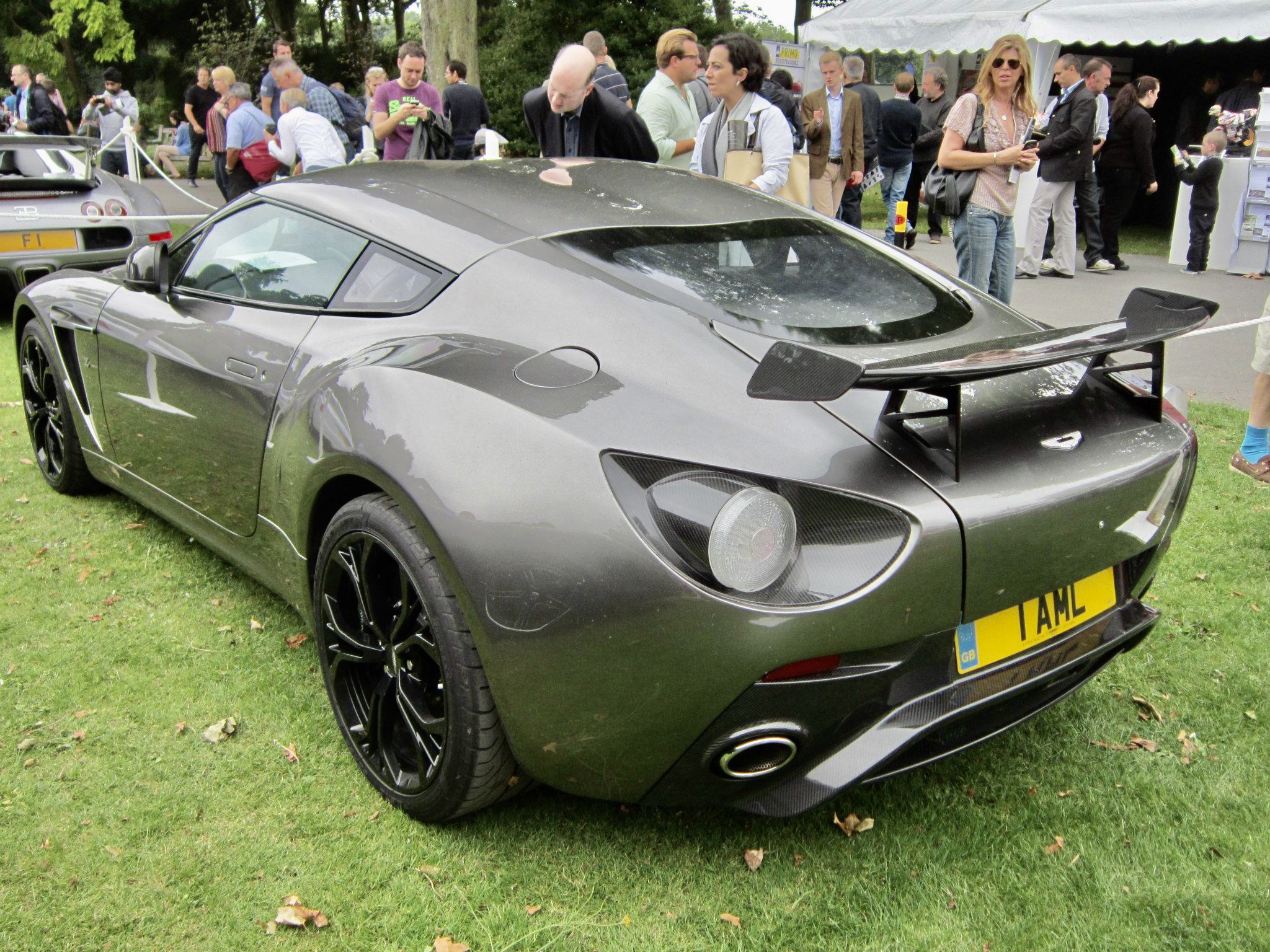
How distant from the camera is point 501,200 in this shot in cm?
278

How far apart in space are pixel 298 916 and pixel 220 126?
15.3m

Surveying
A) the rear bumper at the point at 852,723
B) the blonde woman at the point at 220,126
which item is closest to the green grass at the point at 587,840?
the rear bumper at the point at 852,723

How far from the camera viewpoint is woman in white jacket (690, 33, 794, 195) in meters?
5.52

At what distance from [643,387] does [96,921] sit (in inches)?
58.6

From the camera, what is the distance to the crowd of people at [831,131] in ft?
18.8

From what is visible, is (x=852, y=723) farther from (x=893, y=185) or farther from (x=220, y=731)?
(x=893, y=185)

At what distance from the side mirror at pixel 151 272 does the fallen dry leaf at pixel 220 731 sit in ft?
4.60

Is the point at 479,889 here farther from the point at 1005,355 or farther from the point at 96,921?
the point at 1005,355

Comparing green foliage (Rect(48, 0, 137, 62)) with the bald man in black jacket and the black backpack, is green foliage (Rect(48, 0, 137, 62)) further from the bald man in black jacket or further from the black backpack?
the bald man in black jacket

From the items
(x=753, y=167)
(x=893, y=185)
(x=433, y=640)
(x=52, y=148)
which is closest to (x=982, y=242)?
(x=753, y=167)

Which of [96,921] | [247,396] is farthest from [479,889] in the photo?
[247,396]

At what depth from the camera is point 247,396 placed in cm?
281

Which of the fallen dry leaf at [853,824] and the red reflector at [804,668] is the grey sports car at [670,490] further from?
the fallen dry leaf at [853,824]

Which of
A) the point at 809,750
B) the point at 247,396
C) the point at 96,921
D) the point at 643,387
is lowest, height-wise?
the point at 96,921
